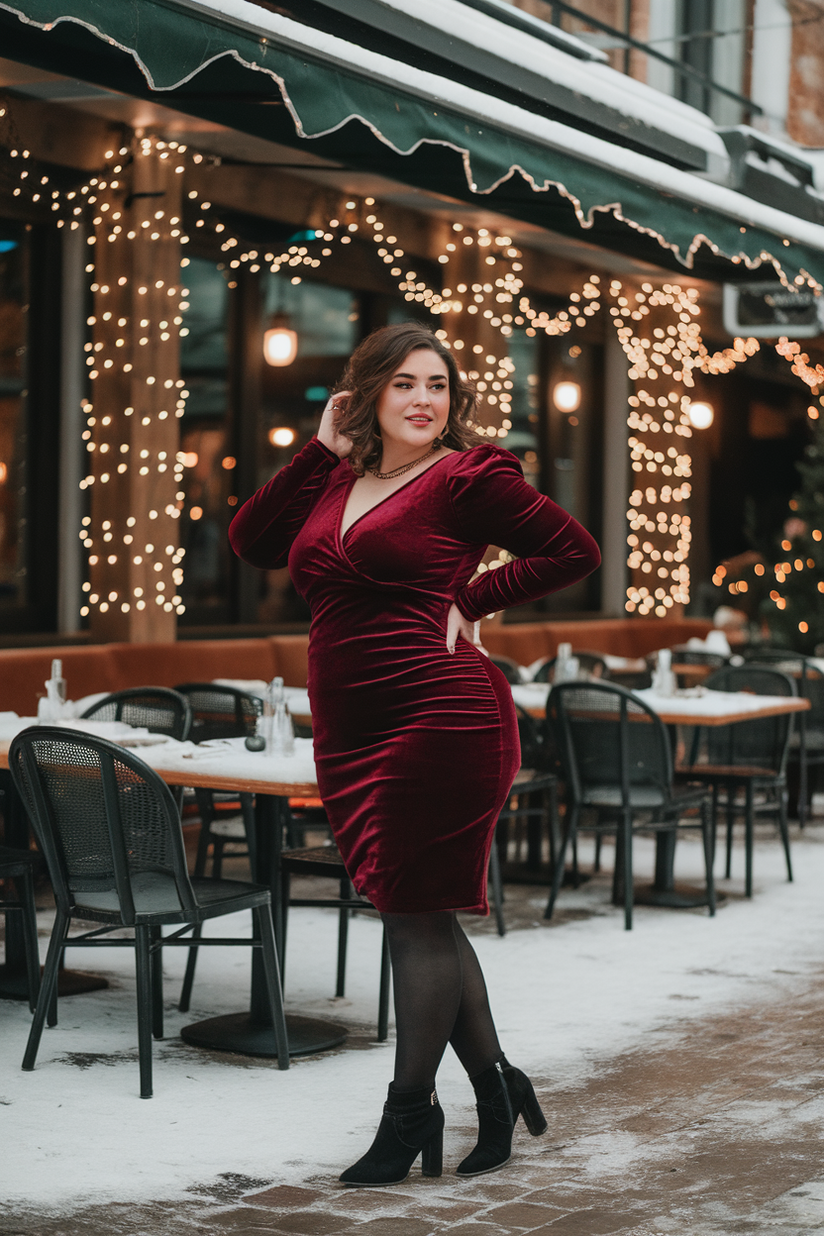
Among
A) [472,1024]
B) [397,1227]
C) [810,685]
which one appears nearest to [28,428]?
[810,685]

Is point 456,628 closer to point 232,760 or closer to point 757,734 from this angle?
point 232,760

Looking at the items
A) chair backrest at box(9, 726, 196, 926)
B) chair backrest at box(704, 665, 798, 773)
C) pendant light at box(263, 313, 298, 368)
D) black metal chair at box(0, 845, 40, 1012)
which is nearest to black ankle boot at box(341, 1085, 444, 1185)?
chair backrest at box(9, 726, 196, 926)

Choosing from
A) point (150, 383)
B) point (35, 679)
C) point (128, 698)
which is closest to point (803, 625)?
point (150, 383)

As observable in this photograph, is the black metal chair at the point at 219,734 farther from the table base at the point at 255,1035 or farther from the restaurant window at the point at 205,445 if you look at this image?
the restaurant window at the point at 205,445

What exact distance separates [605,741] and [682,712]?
43 cm

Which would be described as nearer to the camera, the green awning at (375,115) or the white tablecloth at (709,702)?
the green awning at (375,115)

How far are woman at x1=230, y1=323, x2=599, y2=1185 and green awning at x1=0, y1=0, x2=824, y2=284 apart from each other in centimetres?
199

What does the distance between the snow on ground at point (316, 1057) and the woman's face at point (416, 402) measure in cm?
152

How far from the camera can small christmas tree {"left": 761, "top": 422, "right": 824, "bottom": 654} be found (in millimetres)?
10352

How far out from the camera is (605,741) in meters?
6.26

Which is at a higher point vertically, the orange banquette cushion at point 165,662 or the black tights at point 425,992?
the orange banquette cushion at point 165,662

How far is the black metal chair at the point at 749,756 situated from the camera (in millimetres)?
6965

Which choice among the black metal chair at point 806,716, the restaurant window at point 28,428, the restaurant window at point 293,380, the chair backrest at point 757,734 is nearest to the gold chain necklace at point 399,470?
the chair backrest at point 757,734

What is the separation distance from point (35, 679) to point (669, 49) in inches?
319
